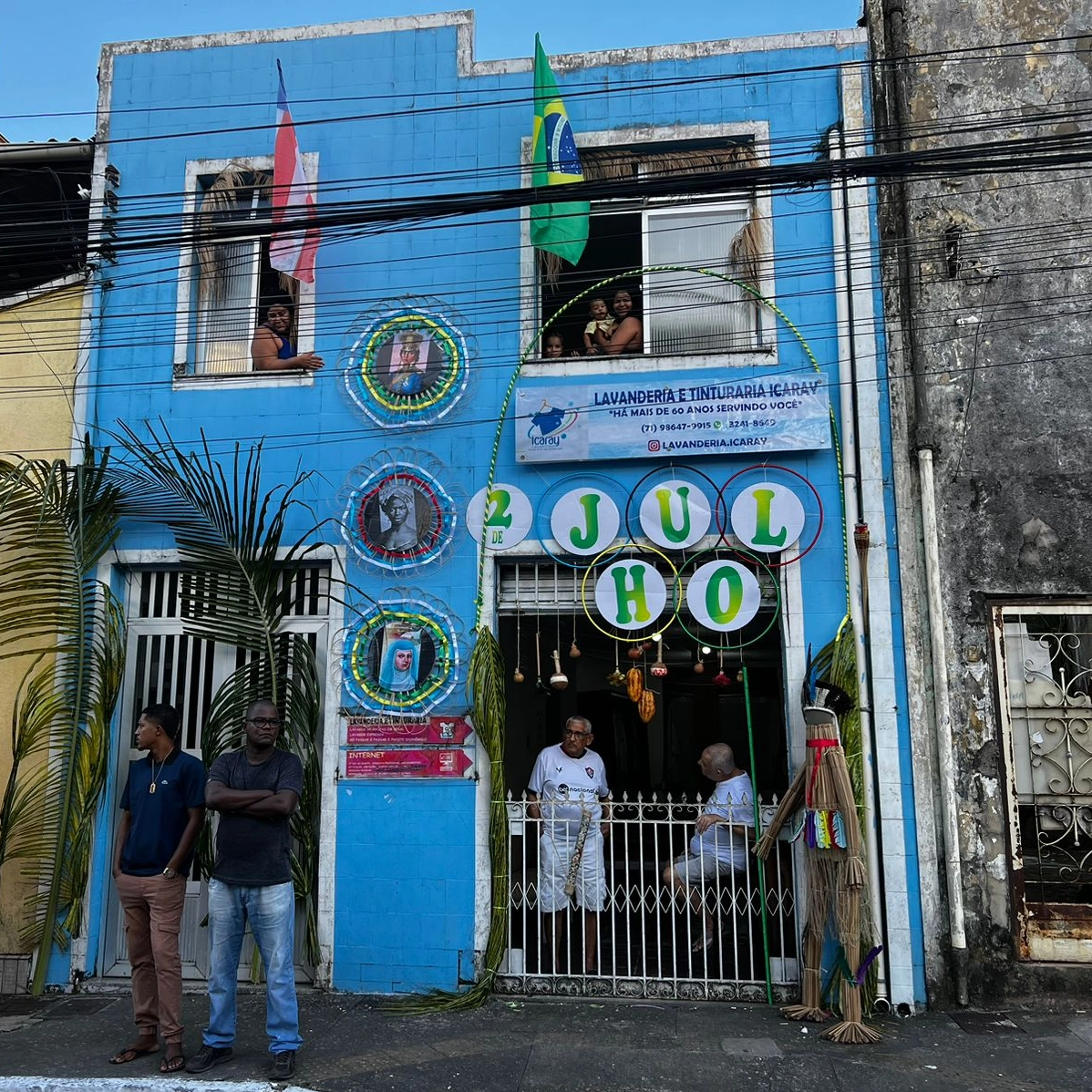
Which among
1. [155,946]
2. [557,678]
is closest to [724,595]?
[557,678]

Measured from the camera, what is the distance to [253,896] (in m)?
5.15

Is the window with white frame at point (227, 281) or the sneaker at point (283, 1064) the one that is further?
the window with white frame at point (227, 281)

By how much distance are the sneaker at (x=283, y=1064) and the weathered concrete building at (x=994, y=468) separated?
3.76 m

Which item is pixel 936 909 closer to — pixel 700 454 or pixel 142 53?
pixel 700 454

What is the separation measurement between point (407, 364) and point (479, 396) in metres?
0.59

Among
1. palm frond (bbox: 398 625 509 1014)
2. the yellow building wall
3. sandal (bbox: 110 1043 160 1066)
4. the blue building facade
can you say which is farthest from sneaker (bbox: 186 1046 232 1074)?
the yellow building wall

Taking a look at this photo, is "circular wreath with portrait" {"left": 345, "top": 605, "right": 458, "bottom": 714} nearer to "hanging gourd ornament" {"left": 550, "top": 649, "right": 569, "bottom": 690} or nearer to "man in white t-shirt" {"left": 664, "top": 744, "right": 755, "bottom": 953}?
"hanging gourd ornament" {"left": 550, "top": 649, "right": 569, "bottom": 690}

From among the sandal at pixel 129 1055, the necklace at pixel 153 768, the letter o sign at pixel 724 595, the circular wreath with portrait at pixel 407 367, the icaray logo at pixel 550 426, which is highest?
the circular wreath with portrait at pixel 407 367

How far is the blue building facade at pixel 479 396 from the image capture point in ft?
22.2

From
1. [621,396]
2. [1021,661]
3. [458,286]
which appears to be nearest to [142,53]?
[458,286]

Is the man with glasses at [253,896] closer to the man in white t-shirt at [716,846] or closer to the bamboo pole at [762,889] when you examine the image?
the man in white t-shirt at [716,846]

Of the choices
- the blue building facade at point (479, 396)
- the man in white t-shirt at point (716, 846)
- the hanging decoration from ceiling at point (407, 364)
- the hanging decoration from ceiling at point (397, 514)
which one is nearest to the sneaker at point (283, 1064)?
the blue building facade at point (479, 396)

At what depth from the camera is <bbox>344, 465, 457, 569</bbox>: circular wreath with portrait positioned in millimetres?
7129

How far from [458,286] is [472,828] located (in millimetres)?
3792
